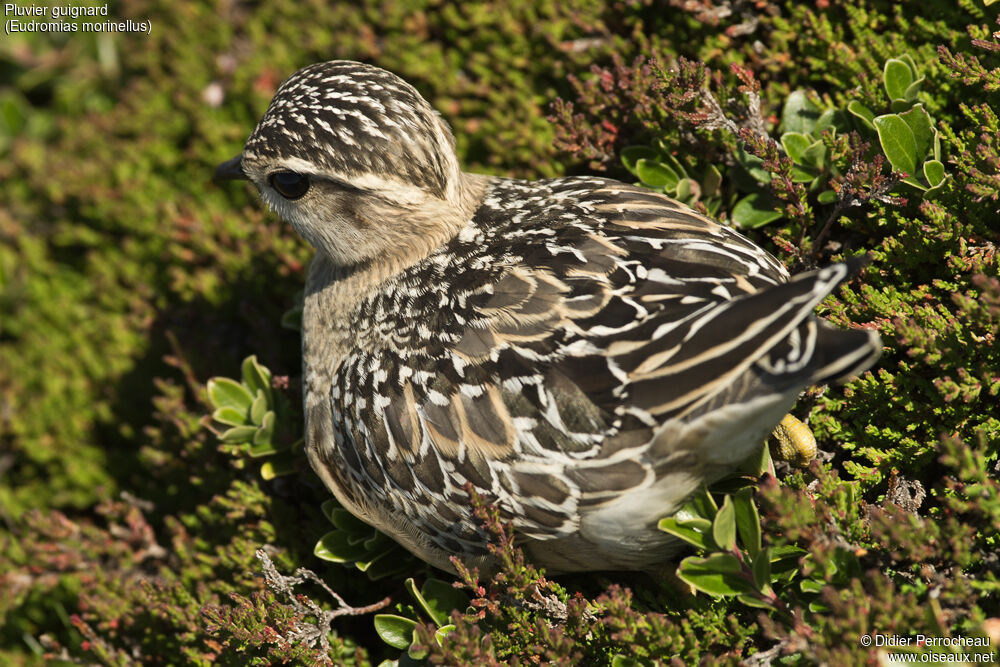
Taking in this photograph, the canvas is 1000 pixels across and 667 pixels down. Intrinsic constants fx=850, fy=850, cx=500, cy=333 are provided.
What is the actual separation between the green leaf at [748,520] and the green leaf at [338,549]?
1.99 metres

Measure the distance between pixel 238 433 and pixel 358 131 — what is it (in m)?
1.92

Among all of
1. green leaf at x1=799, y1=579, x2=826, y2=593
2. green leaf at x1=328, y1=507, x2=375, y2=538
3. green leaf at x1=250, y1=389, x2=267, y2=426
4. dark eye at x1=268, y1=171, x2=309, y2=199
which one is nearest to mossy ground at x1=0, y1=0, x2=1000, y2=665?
green leaf at x1=799, y1=579, x2=826, y2=593

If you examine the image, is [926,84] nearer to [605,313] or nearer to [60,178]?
[605,313]

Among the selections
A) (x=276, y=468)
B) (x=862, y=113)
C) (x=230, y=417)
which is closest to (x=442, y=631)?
(x=276, y=468)

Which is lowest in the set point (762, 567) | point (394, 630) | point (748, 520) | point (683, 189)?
point (394, 630)

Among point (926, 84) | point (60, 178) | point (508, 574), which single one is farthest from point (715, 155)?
point (60, 178)

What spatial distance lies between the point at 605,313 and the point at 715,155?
6.12 feet

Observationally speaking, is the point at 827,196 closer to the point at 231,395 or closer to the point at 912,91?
the point at 912,91

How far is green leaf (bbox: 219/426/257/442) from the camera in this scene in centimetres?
488

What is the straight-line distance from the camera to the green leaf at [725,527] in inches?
135

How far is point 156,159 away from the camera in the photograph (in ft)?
23.6

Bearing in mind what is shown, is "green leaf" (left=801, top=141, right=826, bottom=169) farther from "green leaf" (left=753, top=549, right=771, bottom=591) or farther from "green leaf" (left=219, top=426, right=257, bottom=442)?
"green leaf" (left=219, top=426, right=257, bottom=442)

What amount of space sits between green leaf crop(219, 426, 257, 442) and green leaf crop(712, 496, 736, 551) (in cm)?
273

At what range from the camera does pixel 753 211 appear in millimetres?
4676
